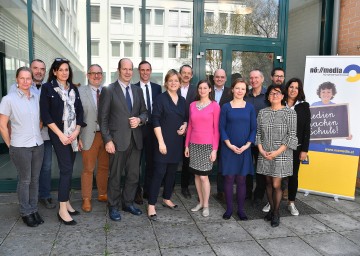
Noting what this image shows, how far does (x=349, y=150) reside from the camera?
14.9ft

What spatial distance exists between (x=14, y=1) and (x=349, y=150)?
5.51m

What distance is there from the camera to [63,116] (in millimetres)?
3398

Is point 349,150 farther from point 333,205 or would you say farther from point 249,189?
point 249,189

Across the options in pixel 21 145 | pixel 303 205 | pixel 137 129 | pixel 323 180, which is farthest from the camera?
pixel 323 180

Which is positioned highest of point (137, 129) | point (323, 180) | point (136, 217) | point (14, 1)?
point (14, 1)

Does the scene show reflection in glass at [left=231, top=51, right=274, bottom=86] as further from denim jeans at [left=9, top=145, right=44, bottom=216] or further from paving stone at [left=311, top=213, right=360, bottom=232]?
denim jeans at [left=9, top=145, right=44, bottom=216]

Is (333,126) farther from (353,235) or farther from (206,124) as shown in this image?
(206,124)

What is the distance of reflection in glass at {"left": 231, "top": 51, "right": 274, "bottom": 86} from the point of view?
5398 millimetres

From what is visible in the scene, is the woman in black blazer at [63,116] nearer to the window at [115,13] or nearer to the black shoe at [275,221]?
the window at [115,13]

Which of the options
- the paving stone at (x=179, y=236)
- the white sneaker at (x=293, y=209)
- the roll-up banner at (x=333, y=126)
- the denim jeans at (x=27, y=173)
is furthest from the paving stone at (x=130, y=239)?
the roll-up banner at (x=333, y=126)

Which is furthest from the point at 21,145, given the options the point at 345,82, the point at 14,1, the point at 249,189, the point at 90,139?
the point at 345,82

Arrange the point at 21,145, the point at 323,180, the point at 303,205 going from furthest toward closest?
the point at 323,180
the point at 303,205
the point at 21,145

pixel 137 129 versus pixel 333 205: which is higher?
pixel 137 129

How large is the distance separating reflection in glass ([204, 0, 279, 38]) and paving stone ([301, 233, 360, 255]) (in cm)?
349
